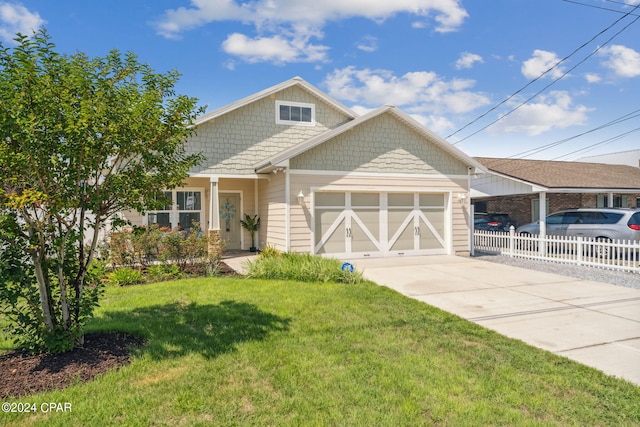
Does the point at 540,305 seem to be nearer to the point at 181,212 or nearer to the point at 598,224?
the point at 598,224

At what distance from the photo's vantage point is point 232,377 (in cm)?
385

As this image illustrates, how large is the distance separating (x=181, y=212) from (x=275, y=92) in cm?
565

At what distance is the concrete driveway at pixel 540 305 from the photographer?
4.73 m

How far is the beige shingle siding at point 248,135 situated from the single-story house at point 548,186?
26.9 feet

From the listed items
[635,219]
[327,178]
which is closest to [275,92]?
[327,178]

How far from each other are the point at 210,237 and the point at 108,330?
5794 mm

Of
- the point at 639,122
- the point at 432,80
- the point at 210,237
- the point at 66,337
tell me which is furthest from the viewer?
the point at 432,80

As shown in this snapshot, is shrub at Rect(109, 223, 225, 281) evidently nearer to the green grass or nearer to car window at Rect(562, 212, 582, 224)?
the green grass

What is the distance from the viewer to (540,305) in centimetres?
682

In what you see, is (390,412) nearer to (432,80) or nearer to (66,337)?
(66,337)

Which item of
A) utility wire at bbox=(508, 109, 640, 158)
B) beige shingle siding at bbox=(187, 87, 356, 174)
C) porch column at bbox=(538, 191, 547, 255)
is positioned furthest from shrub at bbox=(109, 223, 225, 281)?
utility wire at bbox=(508, 109, 640, 158)

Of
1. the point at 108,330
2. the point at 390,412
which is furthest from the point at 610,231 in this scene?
the point at 108,330

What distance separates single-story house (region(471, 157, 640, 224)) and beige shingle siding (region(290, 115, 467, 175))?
3.76 meters

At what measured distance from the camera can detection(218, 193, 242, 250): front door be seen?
49.5 ft
